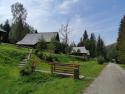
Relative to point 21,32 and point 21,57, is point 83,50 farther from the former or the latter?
point 21,57

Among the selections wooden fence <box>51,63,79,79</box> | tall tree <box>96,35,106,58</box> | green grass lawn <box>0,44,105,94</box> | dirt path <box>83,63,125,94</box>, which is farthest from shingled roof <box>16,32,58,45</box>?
tall tree <box>96,35,106,58</box>

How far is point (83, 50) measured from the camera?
350ft

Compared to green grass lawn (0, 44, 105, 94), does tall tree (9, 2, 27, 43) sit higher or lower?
higher

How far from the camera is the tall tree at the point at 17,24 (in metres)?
88.6

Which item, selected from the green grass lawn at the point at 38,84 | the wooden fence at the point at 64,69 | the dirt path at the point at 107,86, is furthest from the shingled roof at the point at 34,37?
the dirt path at the point at 107,86

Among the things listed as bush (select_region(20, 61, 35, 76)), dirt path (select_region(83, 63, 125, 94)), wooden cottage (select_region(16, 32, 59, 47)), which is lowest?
dirt path (select_region(83, 63, 125, 94))

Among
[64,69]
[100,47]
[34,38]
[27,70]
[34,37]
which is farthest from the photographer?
[100,47]

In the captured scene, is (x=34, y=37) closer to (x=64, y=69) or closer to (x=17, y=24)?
(x=17, y=24)

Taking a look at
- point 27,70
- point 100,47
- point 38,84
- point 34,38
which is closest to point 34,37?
point 34,38

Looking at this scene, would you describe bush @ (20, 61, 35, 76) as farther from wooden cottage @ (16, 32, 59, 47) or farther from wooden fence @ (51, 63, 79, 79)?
wooden cottage @ (16, 32, 59, 47)

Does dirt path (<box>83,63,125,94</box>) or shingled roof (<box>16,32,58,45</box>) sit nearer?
dirt path (<box>83,63,125,94</box>)

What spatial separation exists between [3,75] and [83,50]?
85196 millimetres

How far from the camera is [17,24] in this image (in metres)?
89.6

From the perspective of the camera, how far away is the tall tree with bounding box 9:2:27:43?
88594 mm
